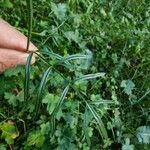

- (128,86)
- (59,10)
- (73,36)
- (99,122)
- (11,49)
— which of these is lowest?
(99,122)

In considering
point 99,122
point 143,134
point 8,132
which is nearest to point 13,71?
point 8,132

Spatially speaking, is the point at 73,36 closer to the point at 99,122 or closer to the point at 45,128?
the point at 45,128

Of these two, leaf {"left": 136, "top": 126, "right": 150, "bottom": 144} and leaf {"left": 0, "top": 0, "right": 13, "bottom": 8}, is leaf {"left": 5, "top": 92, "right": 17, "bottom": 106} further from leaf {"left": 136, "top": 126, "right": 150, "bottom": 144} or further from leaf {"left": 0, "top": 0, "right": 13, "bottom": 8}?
leaf {"left": 136, "top": 126, "right": 150, "bottom": 144}

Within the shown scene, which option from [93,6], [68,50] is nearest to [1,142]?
[68,50]

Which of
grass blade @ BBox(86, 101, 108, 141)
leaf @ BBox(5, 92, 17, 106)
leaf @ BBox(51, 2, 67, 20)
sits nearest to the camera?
grass blade @ BBox(86, 101, 108, 141)

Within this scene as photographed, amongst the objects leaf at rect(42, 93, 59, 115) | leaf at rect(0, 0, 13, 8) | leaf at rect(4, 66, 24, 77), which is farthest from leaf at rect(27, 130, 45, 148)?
leaf at rect(0, 0, 13, 8)

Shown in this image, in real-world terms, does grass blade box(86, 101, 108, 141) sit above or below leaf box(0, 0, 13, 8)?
below

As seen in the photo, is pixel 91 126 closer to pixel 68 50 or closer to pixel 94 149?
pixel 94 149

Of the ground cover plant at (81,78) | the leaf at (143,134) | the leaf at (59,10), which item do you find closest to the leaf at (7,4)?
the ground cover plant at (81,78)
